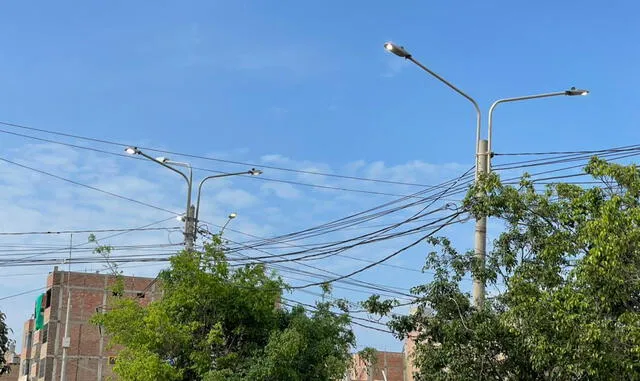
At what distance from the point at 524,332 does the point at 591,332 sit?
1.37 m

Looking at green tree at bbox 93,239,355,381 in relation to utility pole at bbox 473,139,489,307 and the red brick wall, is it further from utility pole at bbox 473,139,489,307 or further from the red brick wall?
the red brick wall

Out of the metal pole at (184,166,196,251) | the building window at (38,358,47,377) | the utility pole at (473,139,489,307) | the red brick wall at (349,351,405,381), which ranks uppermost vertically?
the metal pole at (184,166,196,251)

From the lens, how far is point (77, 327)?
60969 millimetres

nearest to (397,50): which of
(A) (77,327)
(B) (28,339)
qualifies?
(A) (77,327)

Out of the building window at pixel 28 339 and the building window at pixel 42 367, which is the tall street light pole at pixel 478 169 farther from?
the building window at pixel 28 339

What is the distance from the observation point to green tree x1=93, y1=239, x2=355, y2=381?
19.4 metres

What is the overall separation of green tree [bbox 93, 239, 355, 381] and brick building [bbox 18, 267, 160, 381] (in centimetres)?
4094

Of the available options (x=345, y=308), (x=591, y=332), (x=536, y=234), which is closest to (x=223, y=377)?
(x=345, y=308)

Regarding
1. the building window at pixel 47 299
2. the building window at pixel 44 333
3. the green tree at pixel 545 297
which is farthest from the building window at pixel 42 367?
the green tree at pixel 545 297

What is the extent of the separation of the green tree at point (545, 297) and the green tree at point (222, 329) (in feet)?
21.0

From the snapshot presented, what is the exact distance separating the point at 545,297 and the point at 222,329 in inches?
440

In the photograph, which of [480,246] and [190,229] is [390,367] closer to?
[190,229]

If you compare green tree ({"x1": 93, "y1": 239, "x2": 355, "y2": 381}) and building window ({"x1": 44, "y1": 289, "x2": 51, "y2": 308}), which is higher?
building window ({"x1": 44, "y1": 289, "x2": 51, "y2": 308})

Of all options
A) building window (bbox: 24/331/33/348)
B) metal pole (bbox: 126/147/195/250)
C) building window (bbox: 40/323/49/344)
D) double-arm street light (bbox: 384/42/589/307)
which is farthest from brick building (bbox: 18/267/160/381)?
double-arm street light (bbox: 384/42/589/307)
